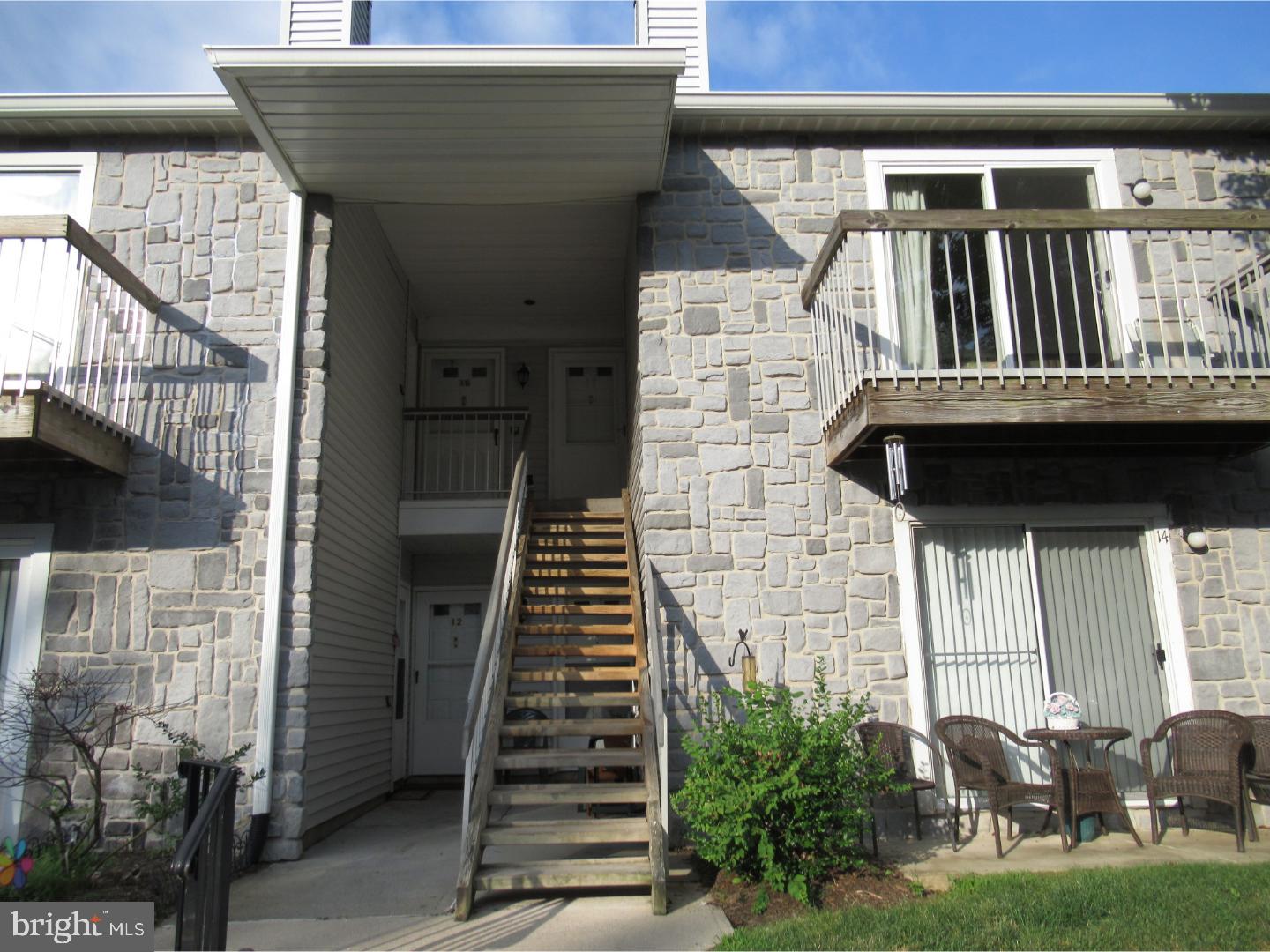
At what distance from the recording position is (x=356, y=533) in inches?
295

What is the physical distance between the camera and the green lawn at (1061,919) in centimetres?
378

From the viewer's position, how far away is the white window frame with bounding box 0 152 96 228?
6.94 m

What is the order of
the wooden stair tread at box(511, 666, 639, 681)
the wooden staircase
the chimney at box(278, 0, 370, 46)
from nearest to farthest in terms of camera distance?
the wooden staircase, the wooden stair tread at box(511, 666, 639, 681), the chimney at box(278, 0, 370, 46)

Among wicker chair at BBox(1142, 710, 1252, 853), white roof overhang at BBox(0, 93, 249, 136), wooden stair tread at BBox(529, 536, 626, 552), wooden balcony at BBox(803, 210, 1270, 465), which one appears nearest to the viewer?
wicker chair at BBox(1142, 710, 1252, 853)

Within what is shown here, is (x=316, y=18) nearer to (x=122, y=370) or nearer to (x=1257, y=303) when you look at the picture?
(x=122, y=370)

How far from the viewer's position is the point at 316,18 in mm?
8523

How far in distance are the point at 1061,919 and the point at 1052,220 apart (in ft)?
13.4

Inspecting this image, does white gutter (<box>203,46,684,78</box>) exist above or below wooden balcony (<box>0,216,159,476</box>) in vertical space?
above

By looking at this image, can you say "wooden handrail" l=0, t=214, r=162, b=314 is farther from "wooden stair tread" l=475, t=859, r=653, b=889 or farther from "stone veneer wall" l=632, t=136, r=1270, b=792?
"wooden stair tread" l=475, t=859, r=653, b=889

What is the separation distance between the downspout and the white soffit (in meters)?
0.60

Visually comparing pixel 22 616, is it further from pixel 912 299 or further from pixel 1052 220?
pixel 1052 220

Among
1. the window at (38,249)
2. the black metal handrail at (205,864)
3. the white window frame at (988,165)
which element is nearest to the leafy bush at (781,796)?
the black metal handrail at (205,864)

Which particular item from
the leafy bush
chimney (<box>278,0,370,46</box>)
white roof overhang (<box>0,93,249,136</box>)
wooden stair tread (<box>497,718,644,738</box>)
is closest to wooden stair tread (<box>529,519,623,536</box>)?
wooden stair tread (<box>497,718,644,738</box>)

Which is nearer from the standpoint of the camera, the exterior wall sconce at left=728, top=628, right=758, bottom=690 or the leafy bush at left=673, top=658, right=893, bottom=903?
the leafy bush at left=673, top=658, right=893, bottom=903
